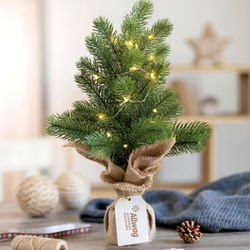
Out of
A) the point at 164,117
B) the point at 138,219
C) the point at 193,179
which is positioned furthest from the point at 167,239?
the point at 193,179

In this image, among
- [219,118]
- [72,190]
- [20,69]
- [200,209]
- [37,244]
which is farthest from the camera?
[20,69]

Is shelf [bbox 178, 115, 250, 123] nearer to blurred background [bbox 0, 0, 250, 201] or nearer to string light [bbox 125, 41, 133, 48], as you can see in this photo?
blurred background [bbox 0, 0, 250, 201]

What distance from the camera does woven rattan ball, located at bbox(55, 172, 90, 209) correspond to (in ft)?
3.15

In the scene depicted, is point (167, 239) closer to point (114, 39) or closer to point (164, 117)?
point (164, 117)

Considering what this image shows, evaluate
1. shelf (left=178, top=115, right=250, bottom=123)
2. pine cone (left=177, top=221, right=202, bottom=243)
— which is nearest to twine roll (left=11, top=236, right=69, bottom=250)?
pine cone (left=177, top=221, right=202, bottom=243)

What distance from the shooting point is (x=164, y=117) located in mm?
675

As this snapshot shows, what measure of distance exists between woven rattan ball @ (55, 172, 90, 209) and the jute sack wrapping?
0.29m

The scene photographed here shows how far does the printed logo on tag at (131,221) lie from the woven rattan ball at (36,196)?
27cm

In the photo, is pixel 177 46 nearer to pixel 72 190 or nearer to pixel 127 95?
pixel 72 190

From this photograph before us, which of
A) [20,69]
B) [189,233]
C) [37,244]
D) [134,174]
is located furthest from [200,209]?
[20,69]

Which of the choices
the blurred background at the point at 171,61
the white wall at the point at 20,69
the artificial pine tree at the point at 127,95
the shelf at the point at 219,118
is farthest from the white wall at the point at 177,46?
the artificial pine tree at the point at 127,95

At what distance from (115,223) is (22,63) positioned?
7.06 ft

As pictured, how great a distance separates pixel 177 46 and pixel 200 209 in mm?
2142

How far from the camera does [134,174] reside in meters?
0.63
